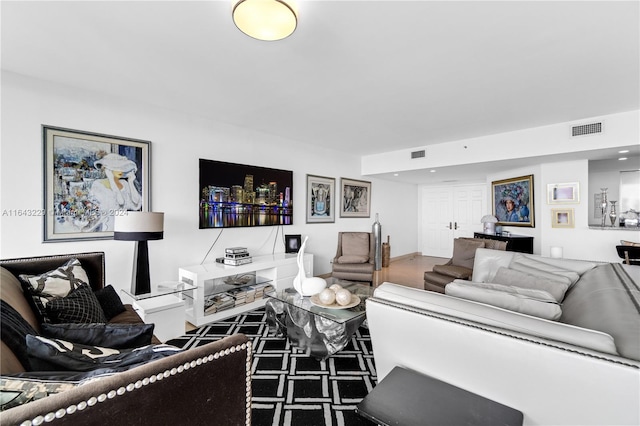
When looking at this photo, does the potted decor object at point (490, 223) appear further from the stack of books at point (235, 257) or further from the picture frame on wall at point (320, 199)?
the stack of books at point (235, 257)

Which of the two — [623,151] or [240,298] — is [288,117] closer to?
[240,298]

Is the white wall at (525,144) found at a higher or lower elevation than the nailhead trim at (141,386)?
higher

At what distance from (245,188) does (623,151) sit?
5.06 meters

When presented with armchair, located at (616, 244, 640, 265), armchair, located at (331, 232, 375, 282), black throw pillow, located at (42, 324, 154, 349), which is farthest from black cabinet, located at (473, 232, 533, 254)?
black throw pillow, located at (42, 324, 154, 349)

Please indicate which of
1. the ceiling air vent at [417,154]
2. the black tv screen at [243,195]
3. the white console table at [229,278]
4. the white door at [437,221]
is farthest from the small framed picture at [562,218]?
the black tv screen at [243,195]

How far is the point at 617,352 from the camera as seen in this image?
37.0 inches

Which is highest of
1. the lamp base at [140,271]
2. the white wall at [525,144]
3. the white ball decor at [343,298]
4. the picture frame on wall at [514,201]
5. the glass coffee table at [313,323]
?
the white wall at [525,144]

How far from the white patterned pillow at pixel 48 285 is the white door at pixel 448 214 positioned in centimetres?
735

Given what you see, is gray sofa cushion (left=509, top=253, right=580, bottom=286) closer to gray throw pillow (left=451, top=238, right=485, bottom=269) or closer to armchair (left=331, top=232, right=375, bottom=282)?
gray throw pillow (left=451, top=238, right=485, bottom=269)

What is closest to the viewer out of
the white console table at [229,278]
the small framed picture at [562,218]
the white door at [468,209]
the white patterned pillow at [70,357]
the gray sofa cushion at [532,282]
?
the white patterned pillow at [70,357]

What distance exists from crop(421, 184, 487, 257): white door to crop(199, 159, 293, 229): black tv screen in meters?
4.69

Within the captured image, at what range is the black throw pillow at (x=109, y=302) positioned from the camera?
2.05 m

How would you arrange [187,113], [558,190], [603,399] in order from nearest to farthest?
[603,399] < [187,113] < [558,190]

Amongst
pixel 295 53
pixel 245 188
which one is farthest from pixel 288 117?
pixel 295 53
